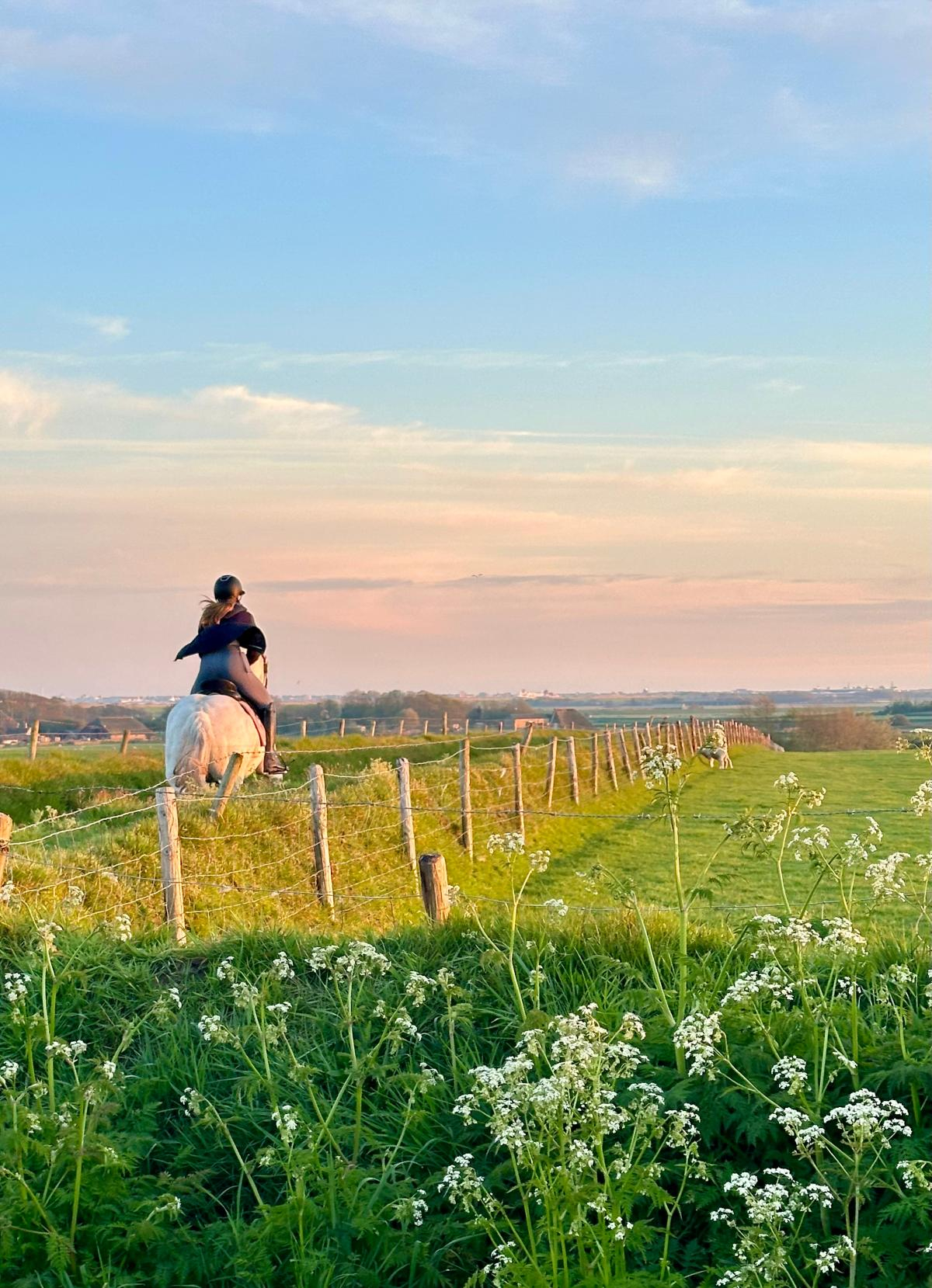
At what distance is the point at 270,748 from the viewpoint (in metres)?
16.8

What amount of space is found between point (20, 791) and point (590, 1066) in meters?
18.6

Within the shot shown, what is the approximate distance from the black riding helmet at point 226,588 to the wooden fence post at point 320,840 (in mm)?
4838

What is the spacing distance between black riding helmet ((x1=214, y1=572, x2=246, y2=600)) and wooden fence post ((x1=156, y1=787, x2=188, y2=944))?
7007 mm

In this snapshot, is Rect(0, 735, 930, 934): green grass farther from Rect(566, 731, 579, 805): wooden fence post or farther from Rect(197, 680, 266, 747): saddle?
Rect(197, 680, 266, 747): saddle

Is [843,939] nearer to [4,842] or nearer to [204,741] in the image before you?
[4,842]

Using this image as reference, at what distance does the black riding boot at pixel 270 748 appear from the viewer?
16625 mm

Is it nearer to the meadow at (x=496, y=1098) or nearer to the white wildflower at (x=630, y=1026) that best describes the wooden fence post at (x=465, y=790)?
the meadow at (x=496, y=1098)

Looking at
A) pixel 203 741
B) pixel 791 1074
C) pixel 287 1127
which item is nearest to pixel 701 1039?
pixel 791 1074

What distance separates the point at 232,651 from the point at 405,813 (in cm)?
320

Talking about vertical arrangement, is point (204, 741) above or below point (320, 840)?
above

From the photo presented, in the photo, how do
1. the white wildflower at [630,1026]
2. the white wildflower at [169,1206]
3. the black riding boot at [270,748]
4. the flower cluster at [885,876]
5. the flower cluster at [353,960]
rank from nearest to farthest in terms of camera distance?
the white wildflower at [169,1206] → the white wildflower at [630,1026] → the flower cluster at [353,960] → the flower cluster at [885,876] → the black riding boot at [270,748]

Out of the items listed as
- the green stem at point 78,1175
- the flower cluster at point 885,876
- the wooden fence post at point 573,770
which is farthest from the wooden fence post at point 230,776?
the wooden fence post at point 573,770

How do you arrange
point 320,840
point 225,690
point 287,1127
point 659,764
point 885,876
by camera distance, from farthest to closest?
point 225,690 → point 320,840 → point 659,764 → point 885,876 → point 287,1127

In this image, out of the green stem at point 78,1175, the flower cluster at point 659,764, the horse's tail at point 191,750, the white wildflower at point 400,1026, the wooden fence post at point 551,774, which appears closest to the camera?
the green stem at point 78,1175
